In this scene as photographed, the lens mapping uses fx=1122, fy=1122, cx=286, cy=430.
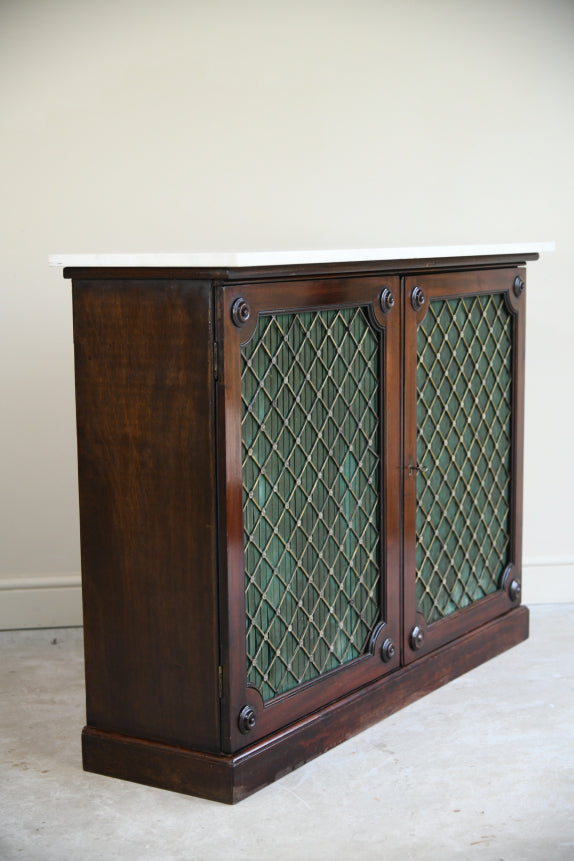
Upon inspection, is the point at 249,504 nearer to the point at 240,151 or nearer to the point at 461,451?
the point at 461,451

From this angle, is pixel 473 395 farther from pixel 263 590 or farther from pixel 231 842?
pixel 231 842

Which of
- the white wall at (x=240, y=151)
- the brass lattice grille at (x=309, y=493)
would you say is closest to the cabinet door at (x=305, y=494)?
the brass lattice grille at (x=309, y=493)

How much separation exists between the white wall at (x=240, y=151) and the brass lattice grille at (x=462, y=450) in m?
0.70

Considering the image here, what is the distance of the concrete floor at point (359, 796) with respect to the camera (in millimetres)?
2490

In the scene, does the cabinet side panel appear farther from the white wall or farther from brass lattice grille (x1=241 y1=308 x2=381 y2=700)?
the white wall

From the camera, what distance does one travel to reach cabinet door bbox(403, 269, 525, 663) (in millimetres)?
3307

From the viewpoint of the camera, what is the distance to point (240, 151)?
4051mm

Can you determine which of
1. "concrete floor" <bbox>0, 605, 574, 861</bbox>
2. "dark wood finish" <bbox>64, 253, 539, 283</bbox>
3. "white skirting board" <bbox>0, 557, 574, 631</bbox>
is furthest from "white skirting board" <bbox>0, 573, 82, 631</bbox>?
"dark wood finish" <bbox>64, 253, 539, 283</bbox>

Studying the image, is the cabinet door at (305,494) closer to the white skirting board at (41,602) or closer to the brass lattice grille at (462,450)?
the brass lattice grille at (462,450)

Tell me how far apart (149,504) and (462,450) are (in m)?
1.23

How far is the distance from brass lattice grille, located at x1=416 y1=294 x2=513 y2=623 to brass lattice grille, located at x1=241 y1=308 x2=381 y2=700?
0.85ft

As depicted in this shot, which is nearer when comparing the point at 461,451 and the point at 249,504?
the point at 249,504

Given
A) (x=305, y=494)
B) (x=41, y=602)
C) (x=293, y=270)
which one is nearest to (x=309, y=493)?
(x=305, y=494)

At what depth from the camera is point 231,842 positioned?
8.21 feet
